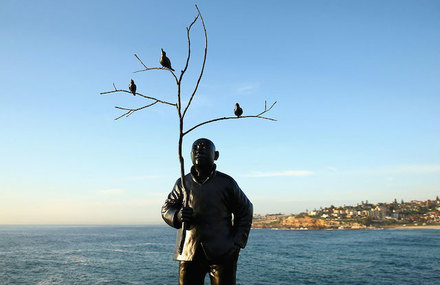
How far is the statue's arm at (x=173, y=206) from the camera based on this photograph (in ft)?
12.6

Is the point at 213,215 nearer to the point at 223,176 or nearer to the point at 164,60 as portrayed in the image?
the point at 223,176

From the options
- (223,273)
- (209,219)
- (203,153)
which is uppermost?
(203,153)

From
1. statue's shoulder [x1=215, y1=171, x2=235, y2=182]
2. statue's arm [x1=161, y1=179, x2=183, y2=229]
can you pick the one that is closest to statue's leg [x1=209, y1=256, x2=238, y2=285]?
statue's arm [x1=161, y1=179, x2=183, y2=229]

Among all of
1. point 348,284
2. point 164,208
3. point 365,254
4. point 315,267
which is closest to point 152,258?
point 315,267

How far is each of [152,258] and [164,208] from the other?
160 feet

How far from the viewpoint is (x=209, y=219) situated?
3779 mm

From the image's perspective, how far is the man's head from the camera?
12.8 ft

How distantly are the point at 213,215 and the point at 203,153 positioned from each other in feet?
2.34

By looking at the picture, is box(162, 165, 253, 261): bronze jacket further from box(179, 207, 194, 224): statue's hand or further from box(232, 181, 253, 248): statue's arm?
box(179, 207, 194, 224): statue's hand

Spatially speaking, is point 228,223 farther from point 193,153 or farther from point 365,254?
point 365,254

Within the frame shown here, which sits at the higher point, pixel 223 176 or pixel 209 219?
pixel 223 176

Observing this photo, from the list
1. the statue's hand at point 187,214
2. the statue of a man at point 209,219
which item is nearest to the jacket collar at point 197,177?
the statue of a man at point 209,219

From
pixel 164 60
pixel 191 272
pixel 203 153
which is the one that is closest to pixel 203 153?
pixel 203 153

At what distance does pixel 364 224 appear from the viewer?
16075cm
